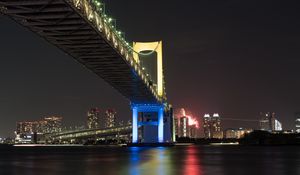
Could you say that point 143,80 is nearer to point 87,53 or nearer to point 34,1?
point 87,53

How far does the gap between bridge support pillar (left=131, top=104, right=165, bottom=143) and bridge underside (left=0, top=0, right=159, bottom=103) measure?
84.4ft

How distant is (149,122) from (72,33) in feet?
183

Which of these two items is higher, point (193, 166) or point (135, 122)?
point (135, 122)

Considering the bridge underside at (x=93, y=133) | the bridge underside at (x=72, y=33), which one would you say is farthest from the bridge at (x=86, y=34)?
the bridge underside at (x=93, y=133)

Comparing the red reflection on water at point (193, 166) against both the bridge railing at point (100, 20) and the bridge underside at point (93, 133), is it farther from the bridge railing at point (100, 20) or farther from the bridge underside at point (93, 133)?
the bridge underside at point (93, 133)

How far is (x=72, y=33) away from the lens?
3394 cm

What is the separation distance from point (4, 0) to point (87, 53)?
Answer: 52.3 ft

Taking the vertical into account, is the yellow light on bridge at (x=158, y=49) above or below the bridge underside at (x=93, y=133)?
above

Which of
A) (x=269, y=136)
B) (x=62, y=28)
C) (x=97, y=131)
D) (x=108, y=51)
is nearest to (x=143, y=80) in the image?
(x=108, y=51)

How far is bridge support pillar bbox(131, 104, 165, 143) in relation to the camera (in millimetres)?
84312

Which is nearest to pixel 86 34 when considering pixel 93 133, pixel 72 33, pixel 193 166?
pixel 72 33

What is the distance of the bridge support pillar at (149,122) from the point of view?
84.3m

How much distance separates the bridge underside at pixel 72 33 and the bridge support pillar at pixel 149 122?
2574cm

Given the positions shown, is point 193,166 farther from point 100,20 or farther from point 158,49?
point 158,49
